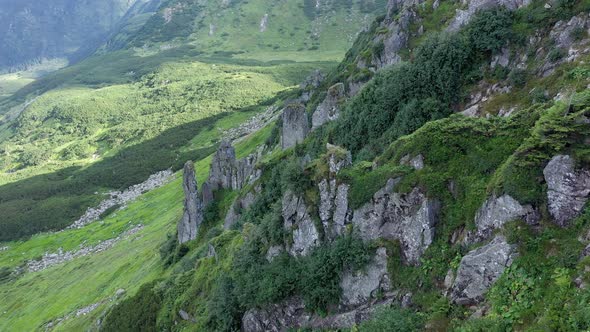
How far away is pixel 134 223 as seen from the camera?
132500 millimetres

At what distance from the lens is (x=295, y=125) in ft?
242

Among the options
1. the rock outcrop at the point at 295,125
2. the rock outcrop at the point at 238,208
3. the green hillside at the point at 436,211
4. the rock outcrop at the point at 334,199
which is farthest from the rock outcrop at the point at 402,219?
the rock outcrop at the point at 295,125

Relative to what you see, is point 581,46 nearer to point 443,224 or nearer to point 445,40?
point 445,40

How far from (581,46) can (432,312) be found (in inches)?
1125

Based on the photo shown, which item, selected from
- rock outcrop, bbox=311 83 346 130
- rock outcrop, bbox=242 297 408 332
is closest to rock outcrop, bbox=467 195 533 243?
rock outcrop, bbox=242 297 408 332

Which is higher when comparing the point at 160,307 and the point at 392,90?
the point at 392,90

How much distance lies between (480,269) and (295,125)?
56.8 m

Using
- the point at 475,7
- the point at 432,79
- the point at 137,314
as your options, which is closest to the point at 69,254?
the point at 137,314

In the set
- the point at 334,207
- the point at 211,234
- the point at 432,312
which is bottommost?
the point at 211,234

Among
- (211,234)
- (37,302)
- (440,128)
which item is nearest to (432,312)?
(440,128)

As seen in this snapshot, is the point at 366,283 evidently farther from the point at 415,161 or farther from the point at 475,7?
the point at 475,7

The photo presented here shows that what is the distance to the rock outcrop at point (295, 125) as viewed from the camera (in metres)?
72.9

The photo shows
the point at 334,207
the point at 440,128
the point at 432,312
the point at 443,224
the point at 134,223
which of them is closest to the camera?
the point at 432,312

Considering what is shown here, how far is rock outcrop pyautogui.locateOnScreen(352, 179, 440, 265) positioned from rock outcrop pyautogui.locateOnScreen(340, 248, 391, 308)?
4.10 ft
